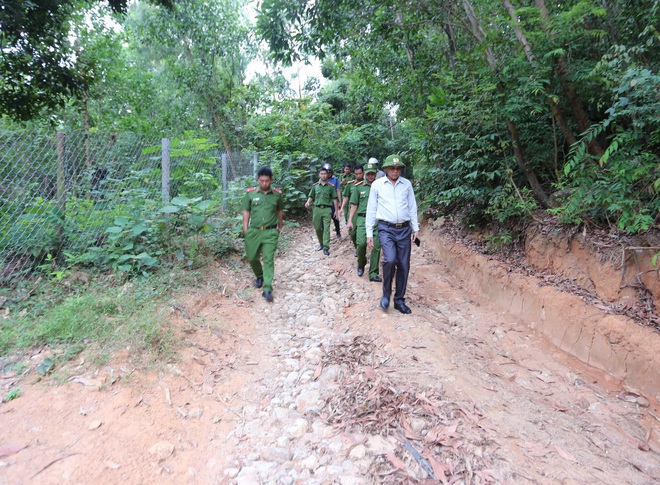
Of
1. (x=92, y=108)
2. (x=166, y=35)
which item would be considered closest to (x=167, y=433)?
(x=92, y=108)

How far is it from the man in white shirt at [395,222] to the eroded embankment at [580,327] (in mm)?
1516

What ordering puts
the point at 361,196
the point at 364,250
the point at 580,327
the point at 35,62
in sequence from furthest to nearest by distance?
the point at 361,196
the point at 364,250
the point at 35,62
the point at 580,327

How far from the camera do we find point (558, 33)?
13.6 ft

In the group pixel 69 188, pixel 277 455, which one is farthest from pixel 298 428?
pixel 69 188

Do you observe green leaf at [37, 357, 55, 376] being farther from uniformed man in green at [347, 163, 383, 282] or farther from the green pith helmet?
uniformed man in green at [347, 163, 383, 282]

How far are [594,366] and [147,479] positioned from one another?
12.8 ft

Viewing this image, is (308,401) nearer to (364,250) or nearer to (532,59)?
(364,250)

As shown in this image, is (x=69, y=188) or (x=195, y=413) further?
(x=69, y=188)

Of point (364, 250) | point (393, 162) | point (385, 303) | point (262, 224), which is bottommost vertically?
point (385, 303)

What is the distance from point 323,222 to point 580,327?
487 cm

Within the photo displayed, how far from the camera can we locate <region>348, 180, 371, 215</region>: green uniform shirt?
19.9 feet

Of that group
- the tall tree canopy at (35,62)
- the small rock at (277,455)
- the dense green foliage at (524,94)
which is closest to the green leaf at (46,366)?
the small rock at (277,455)

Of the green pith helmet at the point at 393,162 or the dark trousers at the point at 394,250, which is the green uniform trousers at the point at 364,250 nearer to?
the dark trousers at the point at 394,250

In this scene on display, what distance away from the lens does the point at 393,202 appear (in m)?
4.31
